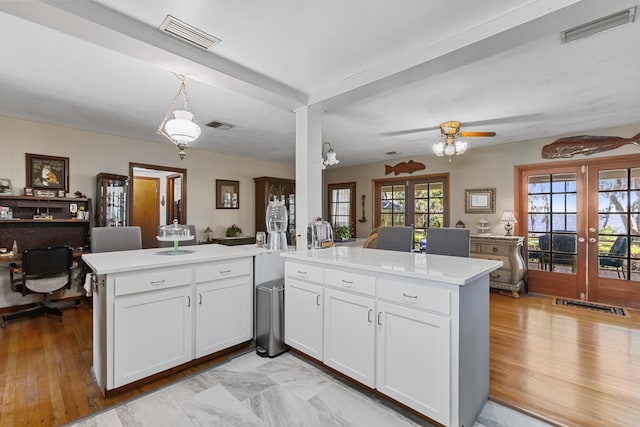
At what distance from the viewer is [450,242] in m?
2.96

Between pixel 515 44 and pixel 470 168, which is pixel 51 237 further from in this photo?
pixel 470 168

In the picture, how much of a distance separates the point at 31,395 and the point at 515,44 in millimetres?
3945

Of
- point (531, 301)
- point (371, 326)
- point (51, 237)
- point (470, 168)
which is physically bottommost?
point (531, 301)

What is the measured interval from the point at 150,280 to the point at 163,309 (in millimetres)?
244

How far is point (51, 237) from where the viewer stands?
4.05 meters

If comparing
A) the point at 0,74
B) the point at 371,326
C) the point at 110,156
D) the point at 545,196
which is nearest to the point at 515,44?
the point at 371,326

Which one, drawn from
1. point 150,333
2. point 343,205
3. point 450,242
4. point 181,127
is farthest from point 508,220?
point 150,333

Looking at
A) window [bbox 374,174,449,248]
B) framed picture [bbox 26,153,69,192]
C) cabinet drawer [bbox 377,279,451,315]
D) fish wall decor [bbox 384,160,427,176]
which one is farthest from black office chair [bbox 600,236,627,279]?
framed picture [bbox 26,153,69,192]

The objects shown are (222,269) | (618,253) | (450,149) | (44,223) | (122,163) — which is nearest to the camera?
(222,269)

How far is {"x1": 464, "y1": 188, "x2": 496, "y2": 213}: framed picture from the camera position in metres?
5.15

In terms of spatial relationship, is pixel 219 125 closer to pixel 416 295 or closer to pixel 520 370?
pixel 416 295

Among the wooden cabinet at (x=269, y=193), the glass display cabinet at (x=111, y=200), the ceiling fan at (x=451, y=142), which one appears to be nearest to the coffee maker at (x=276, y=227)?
the ceiling fan at (x=451, y=142)

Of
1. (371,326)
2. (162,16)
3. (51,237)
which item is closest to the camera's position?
(162,16)

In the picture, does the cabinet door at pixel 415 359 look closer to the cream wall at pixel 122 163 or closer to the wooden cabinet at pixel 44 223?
the cream wall at pixel 122 163
